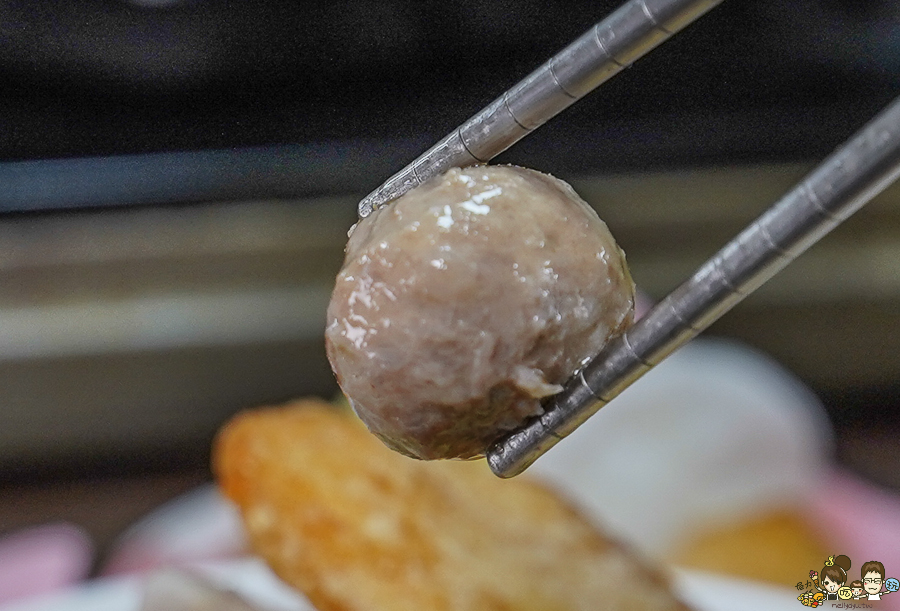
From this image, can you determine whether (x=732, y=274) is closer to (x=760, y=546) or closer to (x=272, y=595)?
(x=272, y=595)

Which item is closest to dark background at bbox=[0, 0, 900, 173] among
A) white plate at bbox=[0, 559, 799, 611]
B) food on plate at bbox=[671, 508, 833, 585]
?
white plate at bbox=[0, 559, 799, 611]

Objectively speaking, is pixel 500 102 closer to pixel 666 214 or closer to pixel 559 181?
pixel 559 181

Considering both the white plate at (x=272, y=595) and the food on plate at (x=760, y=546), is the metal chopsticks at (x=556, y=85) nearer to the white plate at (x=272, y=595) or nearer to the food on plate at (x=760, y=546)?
the white plate at (x=272, y=595)

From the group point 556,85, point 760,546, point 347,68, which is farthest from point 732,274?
point 760,546

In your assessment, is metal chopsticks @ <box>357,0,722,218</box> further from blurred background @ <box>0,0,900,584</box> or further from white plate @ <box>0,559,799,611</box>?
white plate @ <box>0,559,799,611</box>

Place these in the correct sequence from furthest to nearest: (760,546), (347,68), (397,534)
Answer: (760,546)
(397,534)
(347,68)
